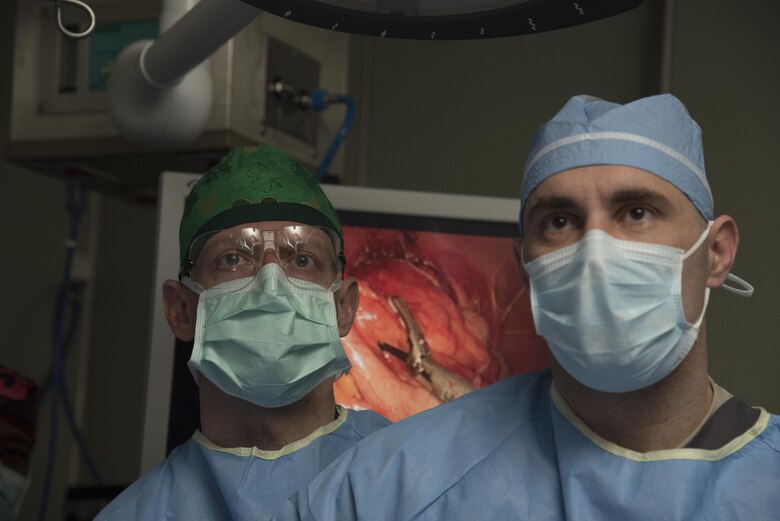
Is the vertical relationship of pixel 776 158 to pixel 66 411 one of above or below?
above

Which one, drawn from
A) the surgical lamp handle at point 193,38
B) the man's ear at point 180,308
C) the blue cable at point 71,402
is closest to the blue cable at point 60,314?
the blue cable at point 71,402

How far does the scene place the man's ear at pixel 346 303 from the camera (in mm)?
1785

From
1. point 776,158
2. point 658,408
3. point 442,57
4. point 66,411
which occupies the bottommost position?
point 66,411

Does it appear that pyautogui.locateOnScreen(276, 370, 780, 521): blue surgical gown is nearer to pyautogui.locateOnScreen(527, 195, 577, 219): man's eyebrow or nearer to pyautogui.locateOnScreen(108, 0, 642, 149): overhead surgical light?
pyautogui.locateOnScreen(527, 195, 577, 219): man's eyebrow

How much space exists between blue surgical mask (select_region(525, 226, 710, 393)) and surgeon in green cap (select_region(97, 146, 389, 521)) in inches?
17.8

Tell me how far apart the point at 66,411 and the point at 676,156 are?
231 cm

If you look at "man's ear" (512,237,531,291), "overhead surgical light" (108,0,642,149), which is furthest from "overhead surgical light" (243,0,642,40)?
"man's ear" (512,237,531,291)

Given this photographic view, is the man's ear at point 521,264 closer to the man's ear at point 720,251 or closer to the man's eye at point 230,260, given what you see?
the man's ear at point 720,251

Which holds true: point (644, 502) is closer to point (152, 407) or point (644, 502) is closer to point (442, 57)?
point (152, 407)

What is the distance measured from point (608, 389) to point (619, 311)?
111 mm

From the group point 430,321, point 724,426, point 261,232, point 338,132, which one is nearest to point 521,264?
point 724,426

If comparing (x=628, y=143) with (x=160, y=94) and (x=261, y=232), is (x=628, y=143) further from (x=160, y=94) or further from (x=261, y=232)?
(x=160, y=94)

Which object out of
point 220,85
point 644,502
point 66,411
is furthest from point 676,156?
point 66,411

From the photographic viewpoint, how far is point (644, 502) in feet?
4.33
